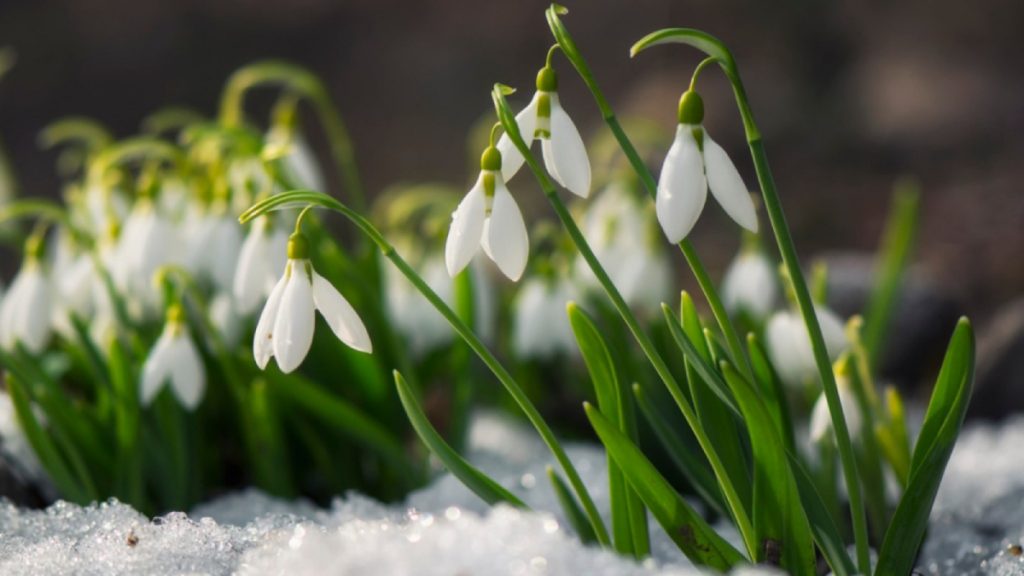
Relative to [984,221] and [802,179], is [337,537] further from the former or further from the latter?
[802,179]

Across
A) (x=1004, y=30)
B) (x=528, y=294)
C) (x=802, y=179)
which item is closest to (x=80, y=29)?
(x=802, y=179)

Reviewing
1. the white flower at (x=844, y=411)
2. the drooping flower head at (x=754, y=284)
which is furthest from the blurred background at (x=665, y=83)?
the white flower at (x=844, y=411)

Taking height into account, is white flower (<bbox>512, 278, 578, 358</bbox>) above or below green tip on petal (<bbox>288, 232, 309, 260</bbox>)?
below

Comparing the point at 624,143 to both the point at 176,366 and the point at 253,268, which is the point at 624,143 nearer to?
the point at 253,268

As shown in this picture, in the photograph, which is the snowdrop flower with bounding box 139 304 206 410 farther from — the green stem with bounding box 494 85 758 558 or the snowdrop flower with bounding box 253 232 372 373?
the green stem with bounding box 494 85 758 558

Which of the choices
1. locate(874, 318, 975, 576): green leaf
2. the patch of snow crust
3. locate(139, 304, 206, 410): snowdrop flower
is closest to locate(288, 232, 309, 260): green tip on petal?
the patch of snow crust

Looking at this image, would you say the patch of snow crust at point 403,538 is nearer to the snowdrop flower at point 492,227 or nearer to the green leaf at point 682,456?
the green leaf at point 682,456
